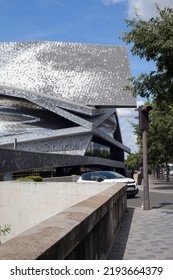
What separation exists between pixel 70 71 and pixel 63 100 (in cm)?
986

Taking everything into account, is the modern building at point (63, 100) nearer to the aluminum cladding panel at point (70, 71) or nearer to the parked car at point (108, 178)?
the aluminum cladding panel at point (70, 71)

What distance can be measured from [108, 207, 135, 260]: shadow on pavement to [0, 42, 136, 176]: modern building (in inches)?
1042

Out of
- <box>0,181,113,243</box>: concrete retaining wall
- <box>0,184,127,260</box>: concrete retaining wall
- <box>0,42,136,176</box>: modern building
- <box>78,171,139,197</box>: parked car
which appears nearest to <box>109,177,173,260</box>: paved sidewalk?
<box>0,184,127,260</box>: concrete retaining wall

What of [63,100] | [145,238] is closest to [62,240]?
[145,238]

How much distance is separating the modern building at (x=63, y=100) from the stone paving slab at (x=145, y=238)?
26.2 m

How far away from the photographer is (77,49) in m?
66.9

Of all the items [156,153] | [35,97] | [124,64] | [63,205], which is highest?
[124,64]

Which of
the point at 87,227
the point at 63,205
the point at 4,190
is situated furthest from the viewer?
the point at 4,190

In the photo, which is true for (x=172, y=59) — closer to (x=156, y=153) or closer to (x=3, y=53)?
(x=156, y=153)

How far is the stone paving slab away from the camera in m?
6.60

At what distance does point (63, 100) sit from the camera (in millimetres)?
53906

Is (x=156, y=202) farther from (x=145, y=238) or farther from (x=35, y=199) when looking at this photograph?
(x=145, y=238)
